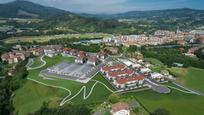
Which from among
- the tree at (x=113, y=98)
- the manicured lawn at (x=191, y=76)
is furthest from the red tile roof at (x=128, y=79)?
the manicured lawn at (x=191, y=76)

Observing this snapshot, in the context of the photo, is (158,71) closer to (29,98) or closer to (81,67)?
(81,67)

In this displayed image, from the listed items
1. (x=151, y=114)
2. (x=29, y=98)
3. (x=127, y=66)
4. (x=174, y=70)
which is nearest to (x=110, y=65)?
(x=127, y=66)

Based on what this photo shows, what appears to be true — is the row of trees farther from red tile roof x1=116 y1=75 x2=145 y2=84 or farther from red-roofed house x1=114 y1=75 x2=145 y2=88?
red tile roof x1=116 y1=75 x2=145 y2=84

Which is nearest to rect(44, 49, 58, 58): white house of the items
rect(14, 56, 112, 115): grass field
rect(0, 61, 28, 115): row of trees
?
rect(0, 61, 28, 115): row of trees

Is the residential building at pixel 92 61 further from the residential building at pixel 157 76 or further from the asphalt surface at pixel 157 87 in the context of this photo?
the asphalt surface at pixel 157 87

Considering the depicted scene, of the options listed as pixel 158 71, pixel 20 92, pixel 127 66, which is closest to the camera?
pixel 20 92

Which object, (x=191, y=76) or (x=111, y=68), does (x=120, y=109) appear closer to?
(x=111, y=68)
